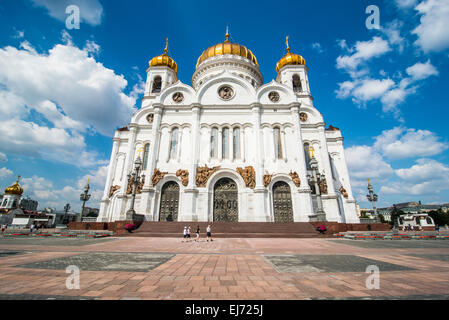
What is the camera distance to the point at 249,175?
62.1 feet

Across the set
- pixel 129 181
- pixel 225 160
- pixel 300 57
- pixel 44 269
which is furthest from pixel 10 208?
pixel 300 57

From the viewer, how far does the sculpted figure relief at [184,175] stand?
18.7 m

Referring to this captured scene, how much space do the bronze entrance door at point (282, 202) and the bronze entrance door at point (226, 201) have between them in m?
3.82

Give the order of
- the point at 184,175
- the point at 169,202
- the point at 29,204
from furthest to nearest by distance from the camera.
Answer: the point at 29,204 → the point at 184,175 → the point at 169,202

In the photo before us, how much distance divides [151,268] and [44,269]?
213 cm

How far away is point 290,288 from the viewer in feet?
9.49

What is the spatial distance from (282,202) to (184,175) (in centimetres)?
996

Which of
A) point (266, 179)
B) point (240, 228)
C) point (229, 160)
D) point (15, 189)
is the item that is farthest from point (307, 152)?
point (15, 189)

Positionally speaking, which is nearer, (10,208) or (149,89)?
(149,89)

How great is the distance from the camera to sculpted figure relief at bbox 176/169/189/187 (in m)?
18.7

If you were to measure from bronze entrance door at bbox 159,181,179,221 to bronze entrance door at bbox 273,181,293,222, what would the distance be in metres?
9.63

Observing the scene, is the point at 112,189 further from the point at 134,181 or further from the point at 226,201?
the point at 226,201

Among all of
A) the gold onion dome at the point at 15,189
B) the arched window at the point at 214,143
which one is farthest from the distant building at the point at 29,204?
the arched window at the point at 214,143

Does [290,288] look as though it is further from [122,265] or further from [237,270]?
[122,265]
